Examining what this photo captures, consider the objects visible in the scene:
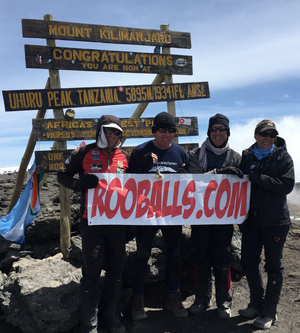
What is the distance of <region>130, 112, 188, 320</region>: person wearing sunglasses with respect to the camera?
4.29 meters

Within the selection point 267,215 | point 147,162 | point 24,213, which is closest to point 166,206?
point 147,162

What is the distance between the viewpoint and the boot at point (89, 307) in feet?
13.3

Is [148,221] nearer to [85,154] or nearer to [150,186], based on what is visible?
[150,186]

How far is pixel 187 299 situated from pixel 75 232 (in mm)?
3441

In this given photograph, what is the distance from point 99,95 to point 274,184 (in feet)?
13.8

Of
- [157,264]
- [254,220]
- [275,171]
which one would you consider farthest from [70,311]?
[275,171]

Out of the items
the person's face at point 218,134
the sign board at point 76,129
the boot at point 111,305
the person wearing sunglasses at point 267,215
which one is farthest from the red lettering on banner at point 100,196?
the sign board at point 76,129

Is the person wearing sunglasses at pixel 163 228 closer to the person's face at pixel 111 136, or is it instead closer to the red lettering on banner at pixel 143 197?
the red lettering on banner at pixel 143 197

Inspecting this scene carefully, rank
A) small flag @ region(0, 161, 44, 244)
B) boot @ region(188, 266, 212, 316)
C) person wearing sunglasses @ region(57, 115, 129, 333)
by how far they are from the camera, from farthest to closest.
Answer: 1. small flag @ region(0, 161, 44, 244)
2. boot @ region(188, 266, 212, 316)
3. person wearing sunglasses @ region(57, 115, 129, 333)

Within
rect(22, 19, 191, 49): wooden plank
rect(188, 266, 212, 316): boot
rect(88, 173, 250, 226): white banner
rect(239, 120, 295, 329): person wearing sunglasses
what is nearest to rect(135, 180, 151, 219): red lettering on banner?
rect(88, 173, 250, 226): white banner

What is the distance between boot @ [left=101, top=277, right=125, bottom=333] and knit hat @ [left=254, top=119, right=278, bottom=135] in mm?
2954

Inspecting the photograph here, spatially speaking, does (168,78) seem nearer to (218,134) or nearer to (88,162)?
(218,134)

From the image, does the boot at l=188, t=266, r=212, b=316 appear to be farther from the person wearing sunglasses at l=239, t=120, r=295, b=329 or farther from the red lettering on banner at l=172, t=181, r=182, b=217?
the red lettering on banner at l=172, t=181, r=182, b=217

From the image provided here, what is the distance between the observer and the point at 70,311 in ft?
14.4
